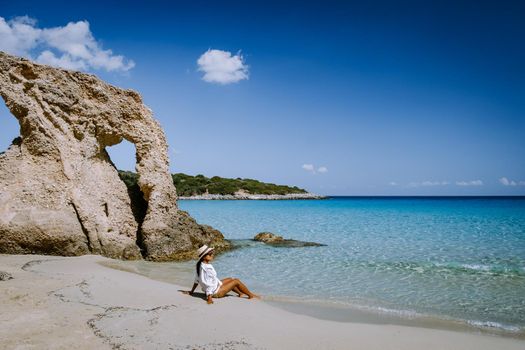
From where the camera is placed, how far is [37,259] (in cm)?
1016

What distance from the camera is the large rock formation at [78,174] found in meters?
11.1

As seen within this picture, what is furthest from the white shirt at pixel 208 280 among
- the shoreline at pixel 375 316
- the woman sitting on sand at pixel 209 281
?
the shoreline at pixel 375 316

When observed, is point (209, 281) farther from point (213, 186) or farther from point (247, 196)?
point (247, 196)

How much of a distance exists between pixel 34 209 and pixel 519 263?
53.5ft

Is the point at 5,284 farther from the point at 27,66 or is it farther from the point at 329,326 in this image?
the point at 27,66

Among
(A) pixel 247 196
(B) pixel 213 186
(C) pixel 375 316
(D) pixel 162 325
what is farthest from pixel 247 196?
(D) pixel 162 325

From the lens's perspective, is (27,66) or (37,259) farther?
(27,66)

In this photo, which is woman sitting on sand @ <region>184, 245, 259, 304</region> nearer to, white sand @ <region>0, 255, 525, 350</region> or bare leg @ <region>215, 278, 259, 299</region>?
bare leg @ <region>215, 278, 259, 299</region>

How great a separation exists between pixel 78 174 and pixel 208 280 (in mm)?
7392

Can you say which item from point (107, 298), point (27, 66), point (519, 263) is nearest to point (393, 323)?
point (107, 298)

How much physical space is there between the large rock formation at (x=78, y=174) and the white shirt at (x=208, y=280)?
5.94 metres

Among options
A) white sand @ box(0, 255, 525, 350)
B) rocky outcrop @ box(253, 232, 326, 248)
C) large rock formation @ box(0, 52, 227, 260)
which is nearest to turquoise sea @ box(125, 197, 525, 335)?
rocky outcrop @ box(253, 232, 326, 248)

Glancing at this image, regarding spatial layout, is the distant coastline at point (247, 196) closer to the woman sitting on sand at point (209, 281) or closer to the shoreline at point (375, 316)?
the shoreline at point (375, 316)

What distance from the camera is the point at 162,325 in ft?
18.4
